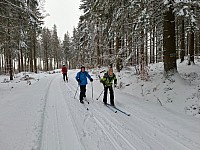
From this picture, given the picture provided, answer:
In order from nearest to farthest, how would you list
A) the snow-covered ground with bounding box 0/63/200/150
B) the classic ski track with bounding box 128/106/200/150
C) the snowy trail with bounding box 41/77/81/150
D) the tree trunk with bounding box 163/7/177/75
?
the snowy trail with bounding box 41/77/81/150, the snow-covered ground with bounding box 0/63/200/150, the classic ski track with bounding box 128/106/200/150, the tree trunk with bounding box 163/7/177/75

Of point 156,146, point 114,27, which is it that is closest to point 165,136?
point 156,146

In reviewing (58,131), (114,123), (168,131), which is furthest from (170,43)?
(58,131)

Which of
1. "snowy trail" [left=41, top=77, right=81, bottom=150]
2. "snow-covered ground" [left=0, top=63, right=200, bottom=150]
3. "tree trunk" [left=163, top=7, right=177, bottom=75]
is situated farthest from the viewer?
"tree trunk" [left=163, top=7, right=177, bottom=75]

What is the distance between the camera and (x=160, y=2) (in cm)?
972

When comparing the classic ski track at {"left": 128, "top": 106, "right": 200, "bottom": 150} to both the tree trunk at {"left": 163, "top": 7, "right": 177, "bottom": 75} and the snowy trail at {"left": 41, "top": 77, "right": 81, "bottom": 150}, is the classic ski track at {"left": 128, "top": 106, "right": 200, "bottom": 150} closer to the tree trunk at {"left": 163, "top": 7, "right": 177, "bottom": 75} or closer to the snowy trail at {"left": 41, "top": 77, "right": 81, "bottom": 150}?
the snowy trail at {"left": 41, "top": 77, "right": 81, "bottom": 150}

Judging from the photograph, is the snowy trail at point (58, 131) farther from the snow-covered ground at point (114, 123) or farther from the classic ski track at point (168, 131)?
the classic ski track at point (168, 131)

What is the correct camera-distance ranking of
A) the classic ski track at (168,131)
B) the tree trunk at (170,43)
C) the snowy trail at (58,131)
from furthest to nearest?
1. the tree trunk at (170,43)
2. the classic ski track at (168,131)
3. the snowy trail at (58,131)

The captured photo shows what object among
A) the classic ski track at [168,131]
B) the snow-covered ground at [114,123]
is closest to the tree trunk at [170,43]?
the snow-covered ground at [114,123]

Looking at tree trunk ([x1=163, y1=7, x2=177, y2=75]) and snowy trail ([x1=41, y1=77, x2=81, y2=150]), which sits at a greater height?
tree trunk ([x1=163, y1=7, x2=177, y2=75])

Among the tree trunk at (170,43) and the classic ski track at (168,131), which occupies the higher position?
the tree trunk at (170,43)

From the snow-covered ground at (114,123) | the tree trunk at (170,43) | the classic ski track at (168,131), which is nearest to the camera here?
the snow-covered ground at (114,123)

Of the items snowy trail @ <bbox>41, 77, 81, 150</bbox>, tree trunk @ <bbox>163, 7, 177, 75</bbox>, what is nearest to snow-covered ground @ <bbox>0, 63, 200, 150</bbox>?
snowy trail @ <bbox>41, 77, 81, 150</bbox>

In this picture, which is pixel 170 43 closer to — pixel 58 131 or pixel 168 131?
pixel 168 131

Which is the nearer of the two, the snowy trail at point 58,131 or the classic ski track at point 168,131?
the snowy trail at point 58,131
